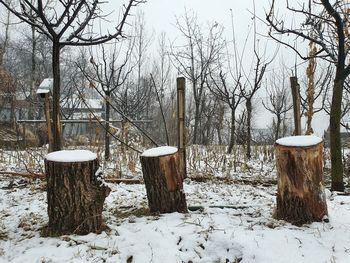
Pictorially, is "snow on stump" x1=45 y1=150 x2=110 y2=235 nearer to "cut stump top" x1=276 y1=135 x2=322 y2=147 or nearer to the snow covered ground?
the snow covered ground

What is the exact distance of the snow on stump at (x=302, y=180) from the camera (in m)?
3.35

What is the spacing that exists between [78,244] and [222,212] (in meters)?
1.60

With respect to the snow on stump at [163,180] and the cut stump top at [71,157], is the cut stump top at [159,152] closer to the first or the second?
the snow on stump at [163,180]

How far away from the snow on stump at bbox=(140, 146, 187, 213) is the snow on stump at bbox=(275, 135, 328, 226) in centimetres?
105

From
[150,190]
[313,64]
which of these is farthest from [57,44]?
[313,64]

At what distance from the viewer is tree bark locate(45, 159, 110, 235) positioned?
10.2ft

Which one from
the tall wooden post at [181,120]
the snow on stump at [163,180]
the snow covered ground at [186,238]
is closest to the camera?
the snow covered ground at [186,238]

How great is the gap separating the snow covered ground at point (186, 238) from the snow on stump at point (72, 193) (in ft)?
0.46

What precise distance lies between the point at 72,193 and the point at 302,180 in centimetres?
212

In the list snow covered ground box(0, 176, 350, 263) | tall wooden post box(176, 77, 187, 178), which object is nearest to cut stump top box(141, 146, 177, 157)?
snow covered ground box(0, 176, 350, 263)

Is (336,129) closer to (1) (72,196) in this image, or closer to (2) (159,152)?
(2) (159,152)

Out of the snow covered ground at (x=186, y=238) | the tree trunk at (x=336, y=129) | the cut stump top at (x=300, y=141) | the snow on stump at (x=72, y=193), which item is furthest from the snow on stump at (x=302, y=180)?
the snow on stump at (x=72, y=193)

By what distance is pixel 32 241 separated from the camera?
304 cm

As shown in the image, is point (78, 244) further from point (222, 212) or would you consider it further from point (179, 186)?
point (222, 212)
